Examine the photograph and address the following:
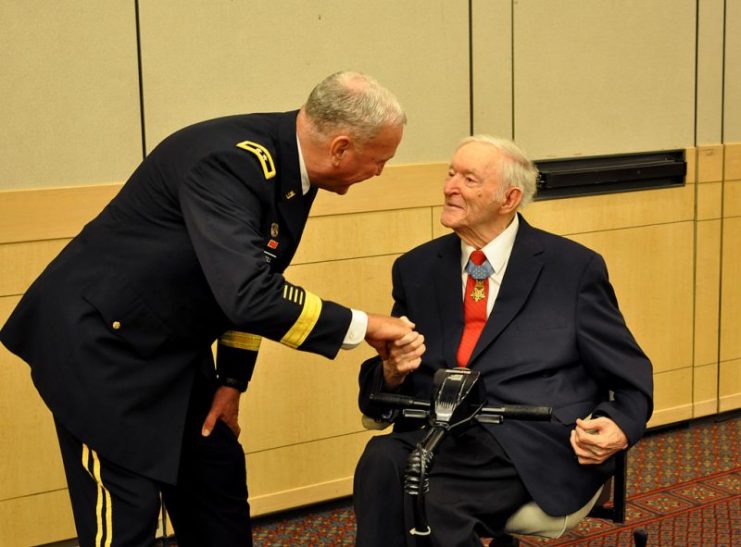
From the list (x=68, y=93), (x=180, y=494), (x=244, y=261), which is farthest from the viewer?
(x=68, y=93)

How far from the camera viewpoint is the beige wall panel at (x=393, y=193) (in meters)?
3.69

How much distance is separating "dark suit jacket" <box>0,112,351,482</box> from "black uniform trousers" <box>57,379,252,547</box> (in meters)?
0.06

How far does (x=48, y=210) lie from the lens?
10.5ft

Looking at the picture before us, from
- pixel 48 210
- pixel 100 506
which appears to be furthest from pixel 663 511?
pixel 48 210

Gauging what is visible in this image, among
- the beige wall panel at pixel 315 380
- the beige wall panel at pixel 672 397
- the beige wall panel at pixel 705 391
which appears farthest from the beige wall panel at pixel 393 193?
the beige wall panel at pixel 705 391

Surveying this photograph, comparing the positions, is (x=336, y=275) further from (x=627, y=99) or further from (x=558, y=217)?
(x=627, y=99)

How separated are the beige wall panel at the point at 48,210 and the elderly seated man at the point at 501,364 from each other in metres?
1.00

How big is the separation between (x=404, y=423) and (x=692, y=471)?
6.12ft

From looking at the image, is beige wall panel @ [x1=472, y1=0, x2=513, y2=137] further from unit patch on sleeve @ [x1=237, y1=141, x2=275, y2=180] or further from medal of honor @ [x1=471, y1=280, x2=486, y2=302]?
unit patch on sleeve @ [x1=237, y1=141, x2=275, y2=180]

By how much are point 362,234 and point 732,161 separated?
6.02ft

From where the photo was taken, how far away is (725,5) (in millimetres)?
4496

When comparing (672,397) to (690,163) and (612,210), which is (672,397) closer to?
(612,210)

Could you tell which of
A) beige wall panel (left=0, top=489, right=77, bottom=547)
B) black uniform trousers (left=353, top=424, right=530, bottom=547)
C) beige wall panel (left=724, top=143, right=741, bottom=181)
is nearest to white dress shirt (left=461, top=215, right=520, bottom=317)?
black uniform trousers (left=353, top=424, right=530, bottom=547)

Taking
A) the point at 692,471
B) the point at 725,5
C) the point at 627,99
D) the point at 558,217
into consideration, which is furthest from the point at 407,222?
the point at 725,5
